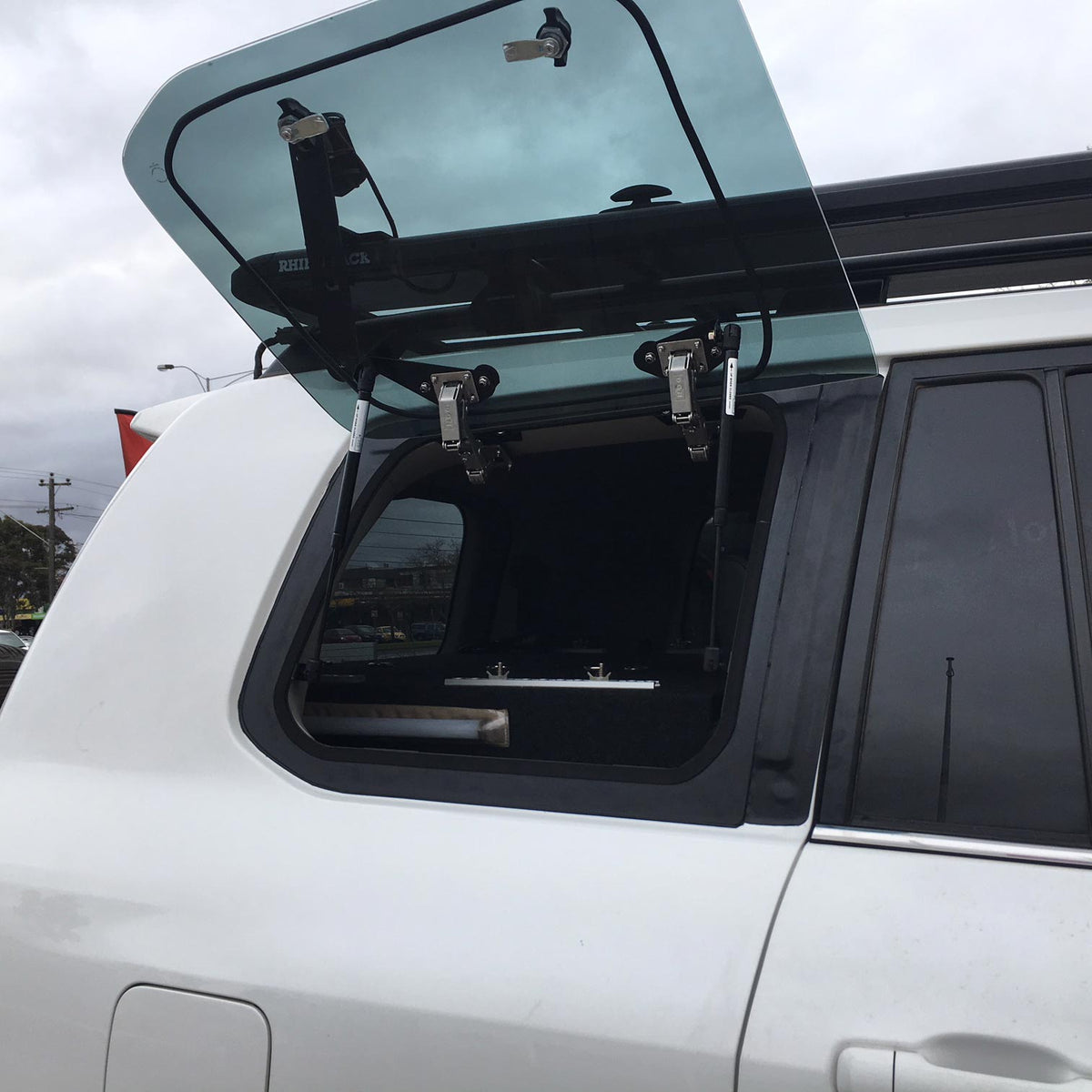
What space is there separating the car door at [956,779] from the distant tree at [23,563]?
7107cm

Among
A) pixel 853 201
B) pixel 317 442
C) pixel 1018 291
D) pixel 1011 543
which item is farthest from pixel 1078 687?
pixel 317 442

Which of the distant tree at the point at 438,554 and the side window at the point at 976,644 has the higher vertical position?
the distant tree at the point at 438,554

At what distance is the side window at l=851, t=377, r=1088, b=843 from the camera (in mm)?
1154

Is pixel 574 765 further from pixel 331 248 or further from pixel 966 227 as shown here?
pixel 966 227

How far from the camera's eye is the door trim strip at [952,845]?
3.59 ft

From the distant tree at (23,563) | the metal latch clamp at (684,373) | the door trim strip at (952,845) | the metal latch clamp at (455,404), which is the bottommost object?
the door trim strip at (952,845)

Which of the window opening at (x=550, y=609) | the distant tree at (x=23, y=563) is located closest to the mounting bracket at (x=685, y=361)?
the window opening at (x=550, y=609)

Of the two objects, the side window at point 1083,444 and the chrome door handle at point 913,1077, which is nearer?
the chrome door handle at point 913,1077

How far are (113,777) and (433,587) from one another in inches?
34.0

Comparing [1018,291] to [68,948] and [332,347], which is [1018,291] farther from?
[68,948]

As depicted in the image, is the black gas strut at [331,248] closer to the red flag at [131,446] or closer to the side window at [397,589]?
the side window at [397,589]

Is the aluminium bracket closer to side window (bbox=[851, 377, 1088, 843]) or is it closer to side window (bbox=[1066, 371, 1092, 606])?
side window (bbox=[851, 377, 1088, 843])

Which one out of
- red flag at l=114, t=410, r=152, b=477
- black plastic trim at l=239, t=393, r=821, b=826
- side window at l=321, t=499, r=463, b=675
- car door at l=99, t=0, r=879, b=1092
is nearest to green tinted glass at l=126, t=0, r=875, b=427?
car door at l=99, t=0, r=879, b=1092

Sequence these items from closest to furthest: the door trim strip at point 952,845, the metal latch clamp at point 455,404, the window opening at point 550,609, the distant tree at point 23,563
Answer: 1. the door trim strip at point 952,845
2. the metal latch clamp at point 455,404
3. the window opening at point 550,609
4. the distant tree at point 23,563
